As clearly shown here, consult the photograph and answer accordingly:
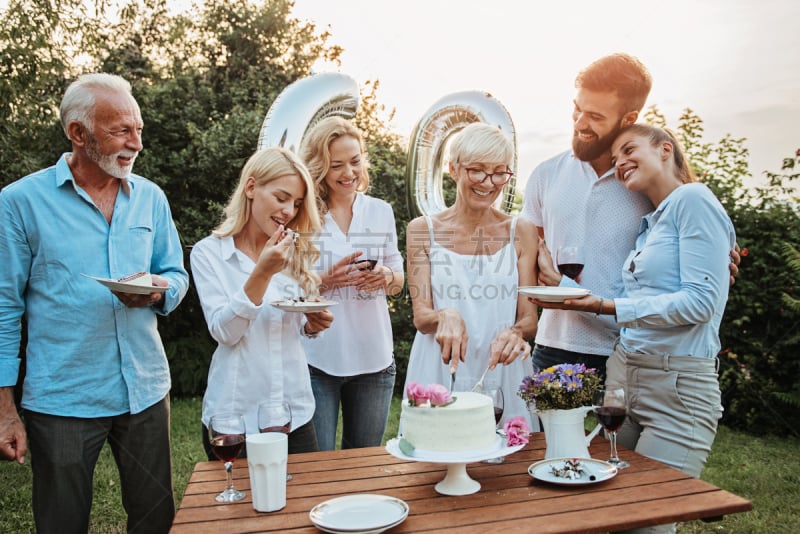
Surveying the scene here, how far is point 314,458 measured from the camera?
2414 millimetres

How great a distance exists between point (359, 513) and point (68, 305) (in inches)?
63.0

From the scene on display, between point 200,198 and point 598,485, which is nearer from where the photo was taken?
point 598,485

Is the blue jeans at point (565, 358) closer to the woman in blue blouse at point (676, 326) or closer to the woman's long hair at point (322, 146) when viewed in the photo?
the woman in blue blouse at point (676, 326)

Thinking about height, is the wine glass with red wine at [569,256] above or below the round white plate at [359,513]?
above

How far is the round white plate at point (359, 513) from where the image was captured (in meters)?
1.72

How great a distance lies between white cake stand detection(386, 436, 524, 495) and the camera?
194cm

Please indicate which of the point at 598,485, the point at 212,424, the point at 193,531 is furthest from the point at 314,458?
the point at 598,485

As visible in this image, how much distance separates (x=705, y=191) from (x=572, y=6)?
8.27ft

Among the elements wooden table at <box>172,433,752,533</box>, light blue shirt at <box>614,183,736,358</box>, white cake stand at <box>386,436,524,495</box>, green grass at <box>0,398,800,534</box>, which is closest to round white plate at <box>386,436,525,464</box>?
white cake stand at <box>386,436,524,495</box>

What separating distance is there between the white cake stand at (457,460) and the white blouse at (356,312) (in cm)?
117

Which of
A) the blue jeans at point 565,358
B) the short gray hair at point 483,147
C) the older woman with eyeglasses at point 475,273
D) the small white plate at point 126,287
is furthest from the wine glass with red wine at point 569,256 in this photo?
the small white plate at point 126,287

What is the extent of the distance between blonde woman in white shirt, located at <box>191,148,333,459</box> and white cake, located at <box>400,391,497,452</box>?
74cm

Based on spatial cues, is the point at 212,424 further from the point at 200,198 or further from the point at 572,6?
the point at 200,198

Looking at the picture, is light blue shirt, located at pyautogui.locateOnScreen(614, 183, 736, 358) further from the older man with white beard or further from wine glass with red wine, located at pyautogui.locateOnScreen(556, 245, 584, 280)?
the older man with white beard
